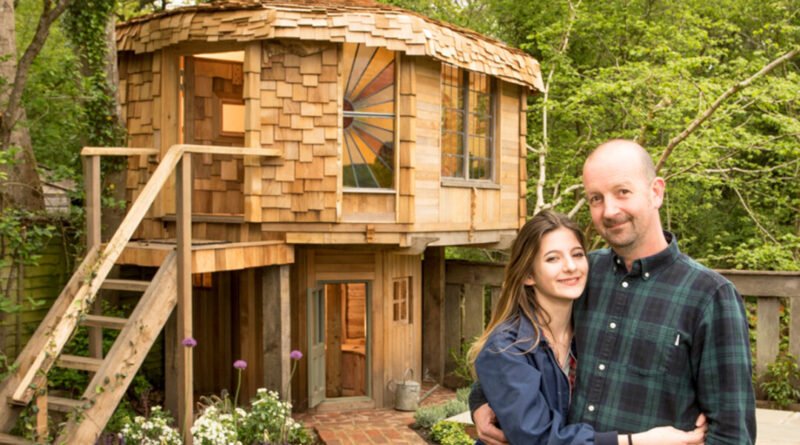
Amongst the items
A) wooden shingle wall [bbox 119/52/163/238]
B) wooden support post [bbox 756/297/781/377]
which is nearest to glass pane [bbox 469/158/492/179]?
wooden support post [bbox 756/297/781/377]

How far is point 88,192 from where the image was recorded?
7867mm

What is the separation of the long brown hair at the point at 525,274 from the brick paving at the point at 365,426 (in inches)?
232

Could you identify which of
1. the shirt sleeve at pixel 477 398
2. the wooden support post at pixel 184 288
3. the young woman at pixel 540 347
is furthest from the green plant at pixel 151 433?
the young woman at pixel 540 347

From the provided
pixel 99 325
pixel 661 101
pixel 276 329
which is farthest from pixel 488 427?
pixel 661 101

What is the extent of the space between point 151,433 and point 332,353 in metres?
3.90

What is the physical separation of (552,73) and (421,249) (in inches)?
235

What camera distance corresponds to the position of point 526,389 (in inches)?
110

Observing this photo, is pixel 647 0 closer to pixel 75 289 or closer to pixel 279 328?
pixel 279 328

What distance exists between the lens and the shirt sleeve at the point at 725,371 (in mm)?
2574

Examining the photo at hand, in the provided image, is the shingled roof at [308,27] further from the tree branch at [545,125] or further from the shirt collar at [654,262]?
the shirt collar at [654,262]

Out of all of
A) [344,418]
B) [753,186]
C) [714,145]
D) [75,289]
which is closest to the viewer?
[75,289]

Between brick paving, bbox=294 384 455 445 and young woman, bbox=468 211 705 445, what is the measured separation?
19.2 feet

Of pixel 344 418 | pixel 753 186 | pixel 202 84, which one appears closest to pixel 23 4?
pixel 202 84

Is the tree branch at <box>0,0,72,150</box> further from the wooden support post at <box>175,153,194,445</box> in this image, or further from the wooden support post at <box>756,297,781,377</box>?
the wooden support post at <box>756,297,781,377</box>
